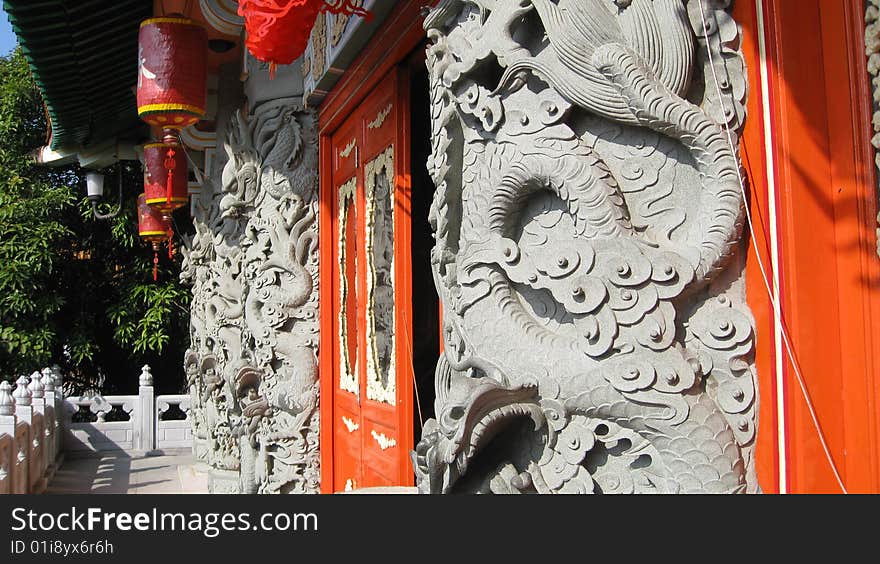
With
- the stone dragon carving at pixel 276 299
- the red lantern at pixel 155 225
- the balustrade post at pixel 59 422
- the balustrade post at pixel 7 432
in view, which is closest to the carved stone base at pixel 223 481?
the stone dragon carving at pixel 276 299

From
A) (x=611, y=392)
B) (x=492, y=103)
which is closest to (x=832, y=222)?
(x=611, y=392)

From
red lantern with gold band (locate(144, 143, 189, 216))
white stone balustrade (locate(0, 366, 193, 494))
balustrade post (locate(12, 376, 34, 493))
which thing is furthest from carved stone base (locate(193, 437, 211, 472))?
red lantern with gold band (locate(144, 143, 189, 216))

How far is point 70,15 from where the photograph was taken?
500 centimetres

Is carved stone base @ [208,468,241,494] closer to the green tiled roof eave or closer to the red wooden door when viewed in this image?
the red wooden door

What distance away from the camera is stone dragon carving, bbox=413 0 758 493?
158cm

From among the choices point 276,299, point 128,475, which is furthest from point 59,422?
point 276,299

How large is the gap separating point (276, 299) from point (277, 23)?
6.83ft

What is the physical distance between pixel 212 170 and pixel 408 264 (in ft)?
14.2

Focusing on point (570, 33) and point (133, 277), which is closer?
point (570, 33)

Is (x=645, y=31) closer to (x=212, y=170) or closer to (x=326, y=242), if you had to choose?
(x=326, y=242)

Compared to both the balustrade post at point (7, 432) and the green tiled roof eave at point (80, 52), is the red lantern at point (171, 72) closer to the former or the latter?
the green tiled roof eave at point (80, 52)

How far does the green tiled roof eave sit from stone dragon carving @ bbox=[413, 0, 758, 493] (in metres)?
3.85

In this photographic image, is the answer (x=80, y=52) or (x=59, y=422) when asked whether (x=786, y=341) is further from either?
(x=59, y=422)

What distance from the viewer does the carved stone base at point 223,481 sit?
19.1ft
